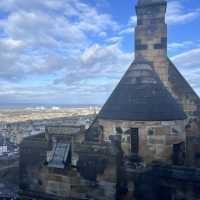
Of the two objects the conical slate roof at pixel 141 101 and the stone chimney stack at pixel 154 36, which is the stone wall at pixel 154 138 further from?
the stone chimney stack at pixel 154 36

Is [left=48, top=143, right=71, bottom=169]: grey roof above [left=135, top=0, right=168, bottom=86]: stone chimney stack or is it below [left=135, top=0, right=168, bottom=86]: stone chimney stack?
below

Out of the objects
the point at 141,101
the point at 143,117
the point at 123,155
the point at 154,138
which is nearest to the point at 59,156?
the point at 123,155

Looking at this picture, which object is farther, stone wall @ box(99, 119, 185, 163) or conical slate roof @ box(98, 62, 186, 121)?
conical slate roof @ box(98, 62, 186, 121)

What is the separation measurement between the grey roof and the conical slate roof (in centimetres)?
307

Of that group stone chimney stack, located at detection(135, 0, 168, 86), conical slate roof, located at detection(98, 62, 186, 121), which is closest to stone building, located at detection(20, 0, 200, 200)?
conical slate roof, located at detection(98, 62, 186, 121)

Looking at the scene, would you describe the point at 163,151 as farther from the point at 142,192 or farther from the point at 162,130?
the point at 142,192

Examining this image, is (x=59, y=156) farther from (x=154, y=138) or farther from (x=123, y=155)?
(x=154, y=138)

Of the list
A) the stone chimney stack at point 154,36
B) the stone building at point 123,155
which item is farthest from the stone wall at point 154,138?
the stone chimney stack at point 154,36

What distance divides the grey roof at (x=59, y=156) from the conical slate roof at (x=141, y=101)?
10.1 ft

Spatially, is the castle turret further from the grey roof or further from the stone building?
the grey roof

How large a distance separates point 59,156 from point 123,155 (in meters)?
3.74

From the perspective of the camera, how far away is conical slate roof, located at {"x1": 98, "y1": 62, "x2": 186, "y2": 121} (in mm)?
17078

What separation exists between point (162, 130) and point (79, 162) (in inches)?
198

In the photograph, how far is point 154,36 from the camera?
21.7m
